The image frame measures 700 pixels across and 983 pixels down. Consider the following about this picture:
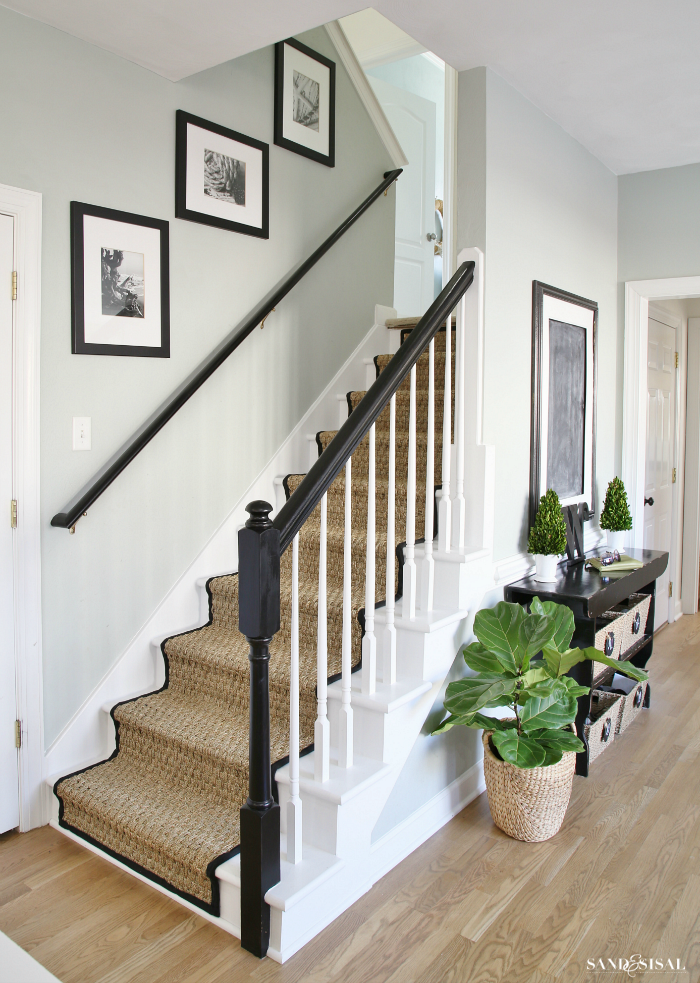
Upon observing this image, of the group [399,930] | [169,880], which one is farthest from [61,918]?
[399,930]

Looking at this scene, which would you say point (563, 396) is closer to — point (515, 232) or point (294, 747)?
point (515, 232)

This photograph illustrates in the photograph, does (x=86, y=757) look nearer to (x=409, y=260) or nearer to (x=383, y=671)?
(x=383, y=671)

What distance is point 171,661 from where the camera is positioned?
9.04ft

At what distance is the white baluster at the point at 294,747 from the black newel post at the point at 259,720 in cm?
7

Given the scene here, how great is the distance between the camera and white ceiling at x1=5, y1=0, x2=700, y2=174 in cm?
219

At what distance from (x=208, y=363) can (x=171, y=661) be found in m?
1.13

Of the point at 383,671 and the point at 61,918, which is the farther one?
the point at 383,671

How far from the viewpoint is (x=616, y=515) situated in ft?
11.6

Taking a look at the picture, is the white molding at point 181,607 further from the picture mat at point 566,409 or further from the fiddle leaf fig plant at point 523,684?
the fiddle leaf fig plant at point 523,684

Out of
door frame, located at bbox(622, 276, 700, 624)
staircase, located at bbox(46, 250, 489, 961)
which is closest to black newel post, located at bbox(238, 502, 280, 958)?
staircase, located at bbox(46, 250, 489, 961)

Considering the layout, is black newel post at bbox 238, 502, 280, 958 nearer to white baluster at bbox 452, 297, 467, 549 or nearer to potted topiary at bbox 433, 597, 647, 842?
potted topiary at bbox 433, 597, 647, 842

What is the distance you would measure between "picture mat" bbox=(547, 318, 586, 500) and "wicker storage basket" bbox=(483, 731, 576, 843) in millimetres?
1231

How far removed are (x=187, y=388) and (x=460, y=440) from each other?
1.02 metres

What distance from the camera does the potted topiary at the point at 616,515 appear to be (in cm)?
353
